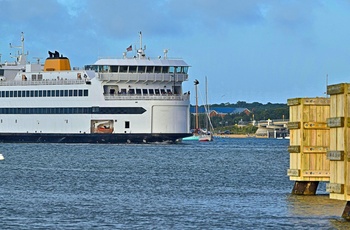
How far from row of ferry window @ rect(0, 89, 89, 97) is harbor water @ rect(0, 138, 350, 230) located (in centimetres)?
3585

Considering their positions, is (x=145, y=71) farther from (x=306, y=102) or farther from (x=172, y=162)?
(x=306, y=102)

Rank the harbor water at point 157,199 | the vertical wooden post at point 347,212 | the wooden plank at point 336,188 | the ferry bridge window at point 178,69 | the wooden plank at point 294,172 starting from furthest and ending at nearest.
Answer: the ferry bridge window at point 178,69 → the wooden plank at point 294,172 → the harbor water at point 157,199 → the vertical wooden post at point 347,212 → the wooden plank at point 336,188

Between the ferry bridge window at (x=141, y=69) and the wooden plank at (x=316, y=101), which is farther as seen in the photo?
the ferry bridge window at (x=141, y=69)

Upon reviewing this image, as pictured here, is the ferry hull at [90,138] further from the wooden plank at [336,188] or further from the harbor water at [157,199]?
the wooden plank at [336,188]

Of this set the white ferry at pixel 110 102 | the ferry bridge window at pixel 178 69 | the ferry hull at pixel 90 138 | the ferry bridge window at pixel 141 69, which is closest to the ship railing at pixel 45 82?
the white ferry at pixel 110 102

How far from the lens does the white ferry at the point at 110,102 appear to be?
90.2m

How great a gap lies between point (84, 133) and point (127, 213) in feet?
208

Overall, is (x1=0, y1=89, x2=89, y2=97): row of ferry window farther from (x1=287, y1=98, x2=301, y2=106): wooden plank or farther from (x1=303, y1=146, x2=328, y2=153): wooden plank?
(x1=303, y1=146, x2=328, y2=153): wooden plank

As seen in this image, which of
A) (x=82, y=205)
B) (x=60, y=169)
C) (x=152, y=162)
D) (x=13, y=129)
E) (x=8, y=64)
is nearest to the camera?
(x=82, y=205)

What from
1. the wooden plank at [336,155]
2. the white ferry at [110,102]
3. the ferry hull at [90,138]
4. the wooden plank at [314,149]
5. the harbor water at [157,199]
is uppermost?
the white ferry at [110,102]

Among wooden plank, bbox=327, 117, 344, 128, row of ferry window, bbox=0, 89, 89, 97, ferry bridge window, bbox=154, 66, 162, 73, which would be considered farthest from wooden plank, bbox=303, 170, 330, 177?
row of ferry window, bbox=0, 89, 89, 97

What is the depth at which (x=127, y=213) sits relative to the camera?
29.8 meters

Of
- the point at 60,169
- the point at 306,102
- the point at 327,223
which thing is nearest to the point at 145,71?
the point at 60,169

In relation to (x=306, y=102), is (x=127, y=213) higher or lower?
lower
